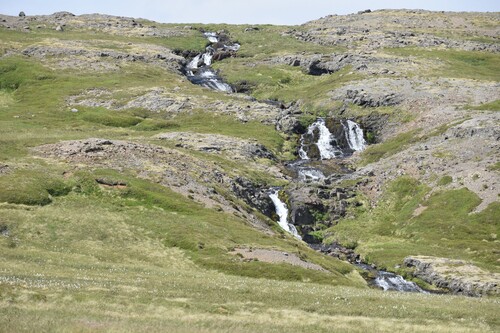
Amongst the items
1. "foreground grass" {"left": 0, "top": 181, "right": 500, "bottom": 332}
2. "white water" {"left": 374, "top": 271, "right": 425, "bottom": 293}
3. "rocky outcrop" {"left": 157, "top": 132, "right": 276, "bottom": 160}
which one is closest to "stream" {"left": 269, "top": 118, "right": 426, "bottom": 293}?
"rocky outcrop" {"left": 157, "top": 132, "right": 276, "bottom": 160}

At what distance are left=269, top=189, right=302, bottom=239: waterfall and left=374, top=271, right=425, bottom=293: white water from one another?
75.1ft

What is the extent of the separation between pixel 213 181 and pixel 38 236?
140 ft

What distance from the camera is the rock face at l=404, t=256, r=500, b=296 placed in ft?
226

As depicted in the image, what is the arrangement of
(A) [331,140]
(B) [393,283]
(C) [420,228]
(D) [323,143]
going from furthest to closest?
(A) [331,140], (D) [323,143], (C) [420,228], (B) [393,283]

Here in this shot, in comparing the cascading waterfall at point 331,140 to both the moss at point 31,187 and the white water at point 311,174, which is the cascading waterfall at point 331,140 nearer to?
the white water at point 311,174

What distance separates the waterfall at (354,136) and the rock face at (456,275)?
66.2m

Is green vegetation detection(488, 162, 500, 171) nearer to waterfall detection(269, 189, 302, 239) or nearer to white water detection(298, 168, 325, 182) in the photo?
white water detection(298, 168, 325, 182)

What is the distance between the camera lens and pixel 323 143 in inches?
5738

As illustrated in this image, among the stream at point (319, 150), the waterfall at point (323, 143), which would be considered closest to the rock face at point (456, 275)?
the stream at point (319, 150)

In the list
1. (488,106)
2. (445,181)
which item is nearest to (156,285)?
(445,181)

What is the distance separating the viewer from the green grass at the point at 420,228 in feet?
279

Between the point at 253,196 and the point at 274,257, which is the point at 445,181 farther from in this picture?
the point at 274,257

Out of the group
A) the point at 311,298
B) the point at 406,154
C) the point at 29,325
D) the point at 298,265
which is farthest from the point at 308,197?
the point at 29,325

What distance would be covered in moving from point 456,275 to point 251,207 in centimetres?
3855
